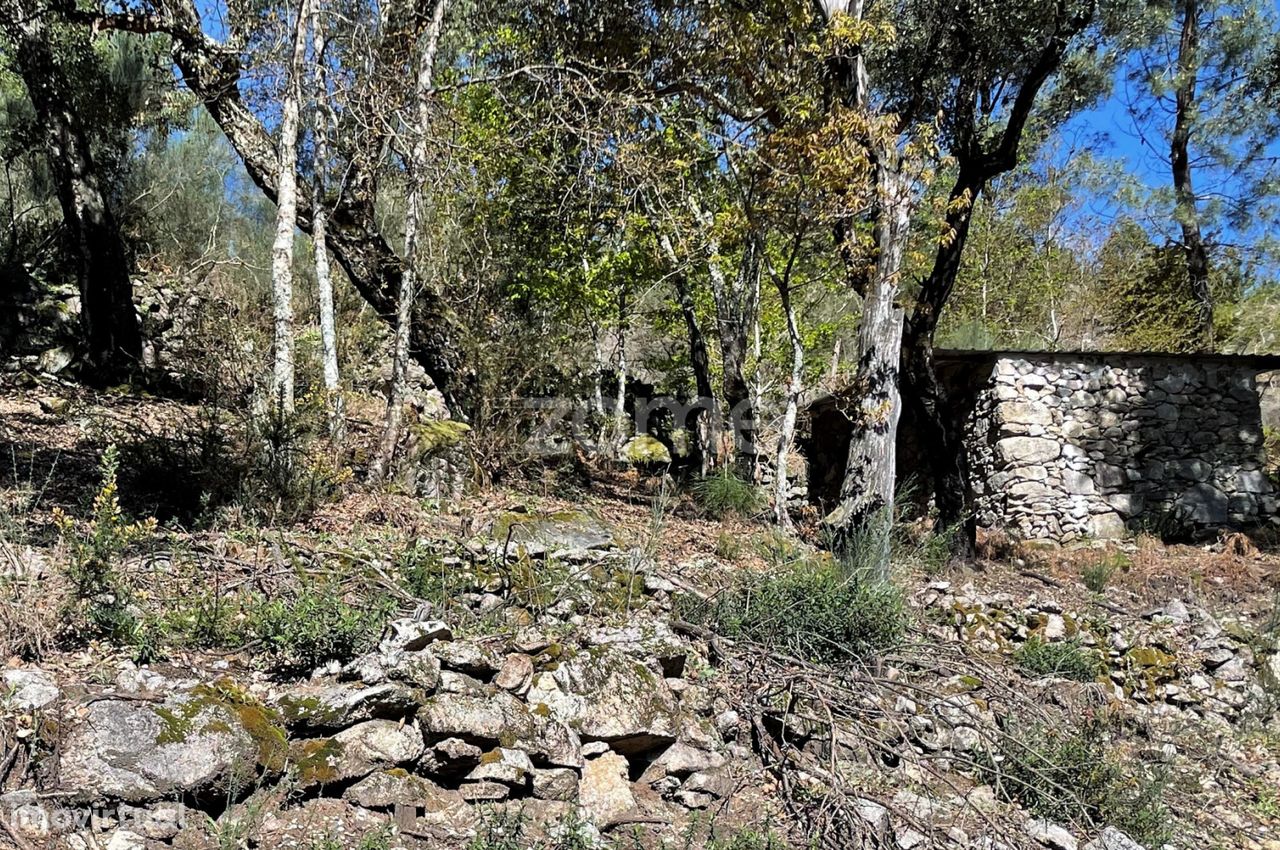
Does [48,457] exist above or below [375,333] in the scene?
below

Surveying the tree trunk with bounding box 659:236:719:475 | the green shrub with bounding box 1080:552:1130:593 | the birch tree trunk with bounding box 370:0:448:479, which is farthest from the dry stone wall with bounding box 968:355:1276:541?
the birch tree trunk with bounding box 370:0:448:479

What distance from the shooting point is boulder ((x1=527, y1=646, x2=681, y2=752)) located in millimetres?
4199

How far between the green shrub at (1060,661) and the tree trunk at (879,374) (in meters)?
2.12

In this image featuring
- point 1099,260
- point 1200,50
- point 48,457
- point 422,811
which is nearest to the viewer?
point 422,811

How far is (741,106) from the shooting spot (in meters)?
9.48

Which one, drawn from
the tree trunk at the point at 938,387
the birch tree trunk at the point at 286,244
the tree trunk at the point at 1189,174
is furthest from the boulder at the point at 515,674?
the tree trunk at the point at 1189,174

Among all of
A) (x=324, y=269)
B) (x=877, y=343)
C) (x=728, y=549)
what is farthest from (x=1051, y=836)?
(x=324, y=269)

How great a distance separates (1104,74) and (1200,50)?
5.28 metres

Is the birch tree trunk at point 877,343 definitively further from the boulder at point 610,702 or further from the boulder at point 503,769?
the boulder at point 503,769

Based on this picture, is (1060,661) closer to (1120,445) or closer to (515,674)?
(515,674)

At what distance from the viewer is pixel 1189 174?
1552 centimetres

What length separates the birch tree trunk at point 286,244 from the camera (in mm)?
6637

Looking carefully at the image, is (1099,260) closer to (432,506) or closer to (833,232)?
(833,232)

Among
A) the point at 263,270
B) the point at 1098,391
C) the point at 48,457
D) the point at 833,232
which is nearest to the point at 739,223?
the point at 833,232
